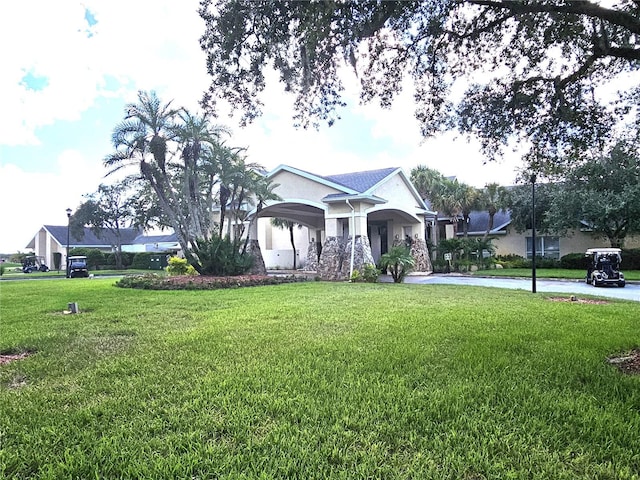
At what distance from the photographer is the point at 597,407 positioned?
3.67 m

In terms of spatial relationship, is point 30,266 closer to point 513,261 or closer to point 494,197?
point 494,197

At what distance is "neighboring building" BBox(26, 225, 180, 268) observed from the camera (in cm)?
4666

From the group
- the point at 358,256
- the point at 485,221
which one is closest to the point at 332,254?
the point at 358,256

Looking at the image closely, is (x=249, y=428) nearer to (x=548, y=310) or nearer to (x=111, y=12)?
(x=111, y=12)

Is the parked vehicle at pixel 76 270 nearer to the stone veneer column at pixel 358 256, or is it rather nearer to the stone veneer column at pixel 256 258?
the stone veneer column at pixel 256 258

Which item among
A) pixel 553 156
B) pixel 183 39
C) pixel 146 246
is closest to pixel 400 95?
pixel 553 156

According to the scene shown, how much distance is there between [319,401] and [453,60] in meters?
6.70

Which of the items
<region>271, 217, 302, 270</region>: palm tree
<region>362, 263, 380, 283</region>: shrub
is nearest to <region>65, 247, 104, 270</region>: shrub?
<region>271, 217, 302, 270</region>: palm tree

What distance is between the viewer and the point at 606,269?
17.0 meters

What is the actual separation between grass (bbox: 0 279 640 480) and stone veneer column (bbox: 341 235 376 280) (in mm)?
11820

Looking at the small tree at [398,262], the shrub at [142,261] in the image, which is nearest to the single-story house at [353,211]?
the small tree at [398,262]

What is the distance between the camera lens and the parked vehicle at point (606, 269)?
1673 cm

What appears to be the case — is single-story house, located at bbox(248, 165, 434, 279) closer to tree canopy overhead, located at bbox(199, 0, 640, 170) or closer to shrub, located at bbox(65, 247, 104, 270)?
tree canopy overhead, located at bbox(199, 0, 640, 170)

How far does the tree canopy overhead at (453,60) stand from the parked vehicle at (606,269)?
11.0 meters
